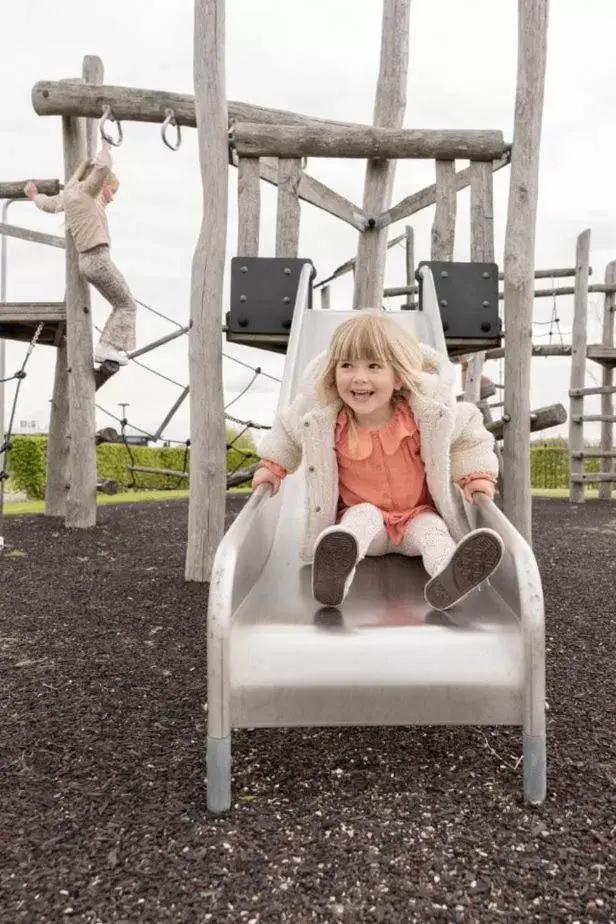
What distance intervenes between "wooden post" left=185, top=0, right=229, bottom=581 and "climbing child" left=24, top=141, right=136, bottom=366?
1710 mm

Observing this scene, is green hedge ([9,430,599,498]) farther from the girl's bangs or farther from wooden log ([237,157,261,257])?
the girl's bangs

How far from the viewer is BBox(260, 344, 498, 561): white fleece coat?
2.45 m

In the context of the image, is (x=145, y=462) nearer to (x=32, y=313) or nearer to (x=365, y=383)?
(x=32, y=313)

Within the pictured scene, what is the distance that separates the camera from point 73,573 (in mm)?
4578

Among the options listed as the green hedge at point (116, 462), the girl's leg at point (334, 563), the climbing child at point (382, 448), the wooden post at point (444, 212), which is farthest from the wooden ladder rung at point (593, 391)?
the girl's leg at point (334, 563)

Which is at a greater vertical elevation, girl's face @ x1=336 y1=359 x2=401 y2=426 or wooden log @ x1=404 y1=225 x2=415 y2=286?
wooden log @ x1=404 y1=225 x2=415 y2=286

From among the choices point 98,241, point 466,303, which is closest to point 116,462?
point 98,241

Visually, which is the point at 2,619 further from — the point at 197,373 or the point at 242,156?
the point at 242,156

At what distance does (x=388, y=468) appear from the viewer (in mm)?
2557

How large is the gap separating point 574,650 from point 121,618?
6.36 feet

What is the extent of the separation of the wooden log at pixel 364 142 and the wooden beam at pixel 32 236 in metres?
2.92

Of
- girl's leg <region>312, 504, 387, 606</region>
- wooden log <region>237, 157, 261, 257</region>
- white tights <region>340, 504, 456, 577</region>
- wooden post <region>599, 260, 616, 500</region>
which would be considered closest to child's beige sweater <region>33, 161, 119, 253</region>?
wooden log <region>237, 157, 261, 257</region>

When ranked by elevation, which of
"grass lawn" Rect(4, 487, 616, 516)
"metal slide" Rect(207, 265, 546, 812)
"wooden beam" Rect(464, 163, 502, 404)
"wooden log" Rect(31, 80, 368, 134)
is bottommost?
"grass lawn" Rect(4, 487, 616, 516)

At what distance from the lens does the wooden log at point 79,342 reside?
584cm
